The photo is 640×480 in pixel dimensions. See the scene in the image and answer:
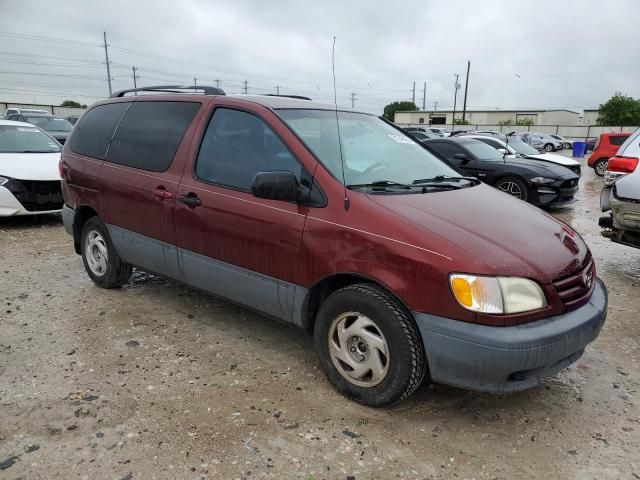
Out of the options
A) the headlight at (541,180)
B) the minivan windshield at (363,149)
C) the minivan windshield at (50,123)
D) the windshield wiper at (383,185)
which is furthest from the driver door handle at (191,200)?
the minivan windshield at (50,123)

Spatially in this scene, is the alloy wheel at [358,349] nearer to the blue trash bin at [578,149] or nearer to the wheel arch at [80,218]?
the wheel arch at [80,218]

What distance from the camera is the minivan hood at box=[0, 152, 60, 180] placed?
7340 millimetres

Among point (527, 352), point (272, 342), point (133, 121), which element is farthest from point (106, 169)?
point (527, 352)

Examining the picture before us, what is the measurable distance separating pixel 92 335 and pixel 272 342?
1.38 m

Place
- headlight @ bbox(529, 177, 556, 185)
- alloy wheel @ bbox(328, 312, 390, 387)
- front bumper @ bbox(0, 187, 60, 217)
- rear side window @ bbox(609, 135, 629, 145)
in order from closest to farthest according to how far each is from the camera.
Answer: alloy wheel @ bbox(328, 312, 390, 387), front bumper @ bbox(0, 187, 60, 217), headlight @ bbox(529, 177, 556, 185), rear side window @ bbox(609, 135, 629, 145)

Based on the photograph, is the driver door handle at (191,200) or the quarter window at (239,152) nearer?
the quarter window at (239,152)

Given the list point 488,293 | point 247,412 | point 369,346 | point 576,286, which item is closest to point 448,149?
point 576,286

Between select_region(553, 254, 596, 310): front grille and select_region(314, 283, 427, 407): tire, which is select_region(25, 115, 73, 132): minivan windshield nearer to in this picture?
select_region(314, 283, 427, 407): tire

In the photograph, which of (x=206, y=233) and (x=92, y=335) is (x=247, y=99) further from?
(x=92, y=335)

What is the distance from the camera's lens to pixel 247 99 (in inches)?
144

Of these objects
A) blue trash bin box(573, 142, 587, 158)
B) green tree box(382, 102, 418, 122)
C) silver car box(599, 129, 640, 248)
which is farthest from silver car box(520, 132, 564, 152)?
green tree box(382, 102, 418, 122)

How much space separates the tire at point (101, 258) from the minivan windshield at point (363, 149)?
2257mm

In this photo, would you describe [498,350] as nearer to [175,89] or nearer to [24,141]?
[175,89]

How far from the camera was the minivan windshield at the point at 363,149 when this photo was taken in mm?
3236
